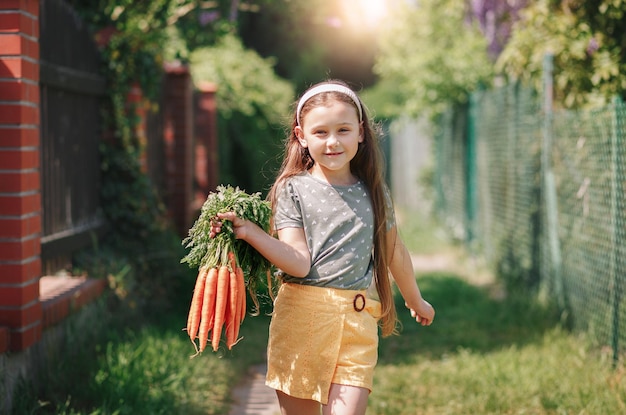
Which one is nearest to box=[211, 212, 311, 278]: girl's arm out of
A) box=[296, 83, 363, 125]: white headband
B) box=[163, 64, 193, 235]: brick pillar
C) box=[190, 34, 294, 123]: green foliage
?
box=[296, 83, 363, 125]: white headband

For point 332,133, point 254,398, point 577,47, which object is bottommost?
point 254,398

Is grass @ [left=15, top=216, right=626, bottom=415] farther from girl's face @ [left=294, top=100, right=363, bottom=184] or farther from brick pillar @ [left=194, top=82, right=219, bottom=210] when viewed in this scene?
brick pillar @ [left=194, top=82, right=219, bottom=210]

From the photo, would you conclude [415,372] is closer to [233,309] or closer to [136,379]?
[136,379]

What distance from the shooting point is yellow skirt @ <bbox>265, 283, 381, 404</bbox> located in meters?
3.25

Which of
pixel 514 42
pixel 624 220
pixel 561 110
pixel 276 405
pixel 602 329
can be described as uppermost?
pixel 514 42

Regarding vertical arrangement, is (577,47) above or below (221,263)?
above

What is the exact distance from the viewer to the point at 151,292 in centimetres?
671

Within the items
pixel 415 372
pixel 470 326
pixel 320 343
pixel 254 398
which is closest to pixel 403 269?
pixel 320 343

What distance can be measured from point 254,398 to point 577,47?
3.76 meters

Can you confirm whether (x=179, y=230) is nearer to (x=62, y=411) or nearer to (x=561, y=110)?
(x=561, y=110)

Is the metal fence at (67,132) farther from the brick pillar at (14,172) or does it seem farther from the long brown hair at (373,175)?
the long brown hair at (373,175)

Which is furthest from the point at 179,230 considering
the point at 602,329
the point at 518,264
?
the point at 602,329

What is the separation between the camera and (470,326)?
7.20 metres

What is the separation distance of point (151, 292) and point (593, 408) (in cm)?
344
